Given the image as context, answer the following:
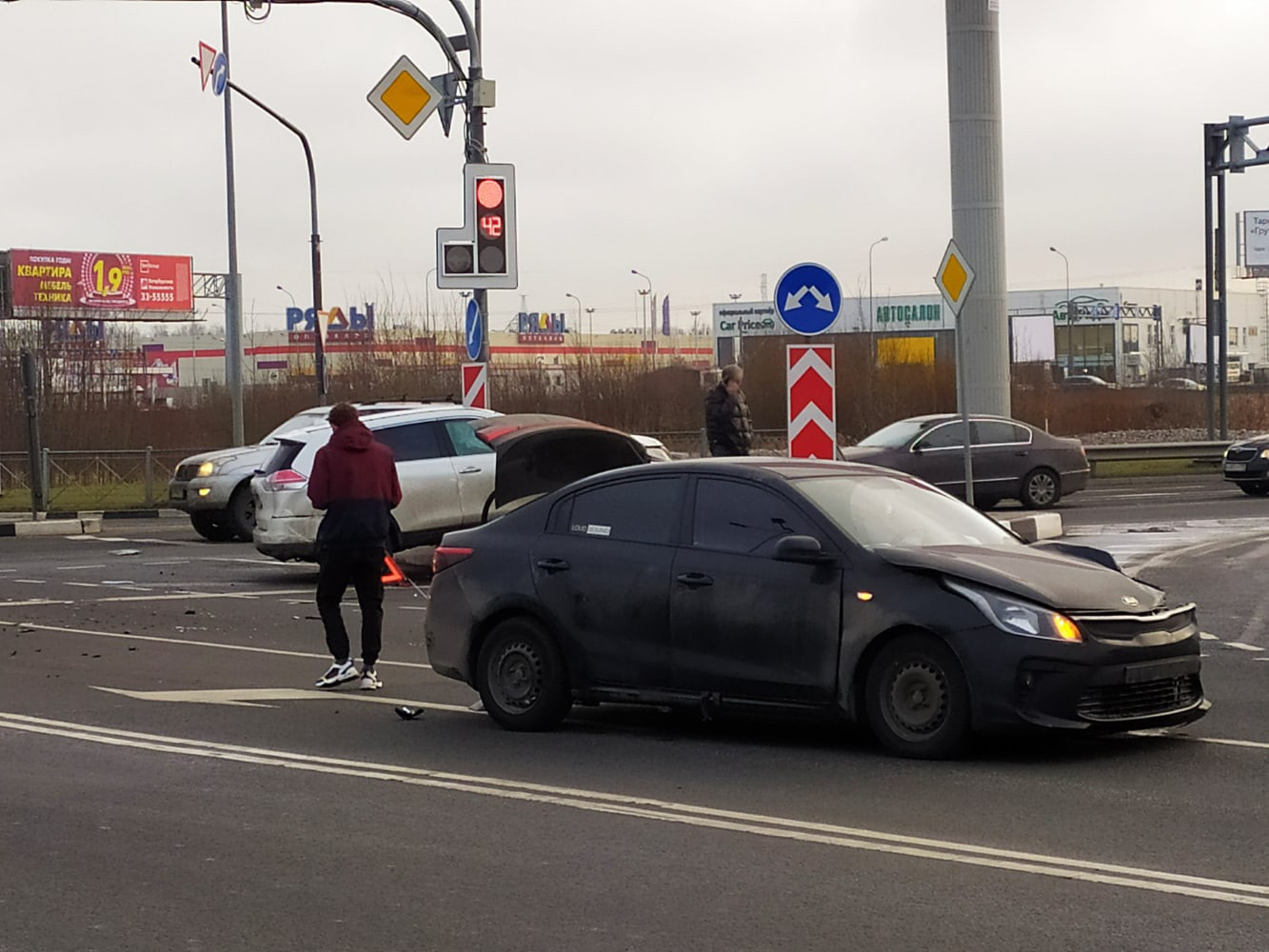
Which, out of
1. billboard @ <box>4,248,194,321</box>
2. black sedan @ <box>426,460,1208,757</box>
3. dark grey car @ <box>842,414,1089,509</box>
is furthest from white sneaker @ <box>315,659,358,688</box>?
billboard @ <box>4,248,194,321</box>

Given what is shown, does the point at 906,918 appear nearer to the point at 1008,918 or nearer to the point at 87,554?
the point at 1008,918

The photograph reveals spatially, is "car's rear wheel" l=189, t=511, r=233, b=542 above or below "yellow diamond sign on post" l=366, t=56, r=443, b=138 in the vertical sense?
below

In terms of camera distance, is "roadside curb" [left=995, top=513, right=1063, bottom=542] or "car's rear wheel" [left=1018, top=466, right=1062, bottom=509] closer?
"roadside curb" [left=995, top=513, right=1063, bottom=542]

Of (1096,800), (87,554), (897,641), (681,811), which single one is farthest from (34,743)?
(87,554)

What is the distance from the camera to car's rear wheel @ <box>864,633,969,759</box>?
8.68m

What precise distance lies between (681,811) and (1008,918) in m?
→ 2.17

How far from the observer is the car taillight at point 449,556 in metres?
10.5

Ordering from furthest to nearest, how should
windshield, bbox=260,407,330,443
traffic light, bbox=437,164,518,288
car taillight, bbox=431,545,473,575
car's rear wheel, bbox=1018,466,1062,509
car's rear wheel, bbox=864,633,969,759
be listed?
1. car's rear wheel, bbox=1018,466,1062,509
2. windshield, bbox=260,407,330,443
3. traffic light, bbox=437,164,518,288
4. car taillight, bbox=431,545,473,575
5. car's rear wheel, bbox=864,633,969,759

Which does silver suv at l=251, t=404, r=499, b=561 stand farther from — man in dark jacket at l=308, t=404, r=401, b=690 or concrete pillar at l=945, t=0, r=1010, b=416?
concrete pillar at l=945, t=0, r=1010, b=416

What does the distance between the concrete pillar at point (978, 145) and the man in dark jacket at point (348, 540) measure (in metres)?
16.2

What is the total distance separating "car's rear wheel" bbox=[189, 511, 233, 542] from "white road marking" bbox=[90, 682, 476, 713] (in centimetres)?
1379

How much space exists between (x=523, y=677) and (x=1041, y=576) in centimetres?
298

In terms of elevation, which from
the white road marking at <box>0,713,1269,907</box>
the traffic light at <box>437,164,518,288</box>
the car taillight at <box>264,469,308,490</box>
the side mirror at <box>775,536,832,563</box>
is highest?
the traffic light at <box>437,164,518,288</box>

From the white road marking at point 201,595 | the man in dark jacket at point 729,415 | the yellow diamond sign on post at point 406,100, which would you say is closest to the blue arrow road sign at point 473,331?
the yellow diamond sign on post at point 406,100
